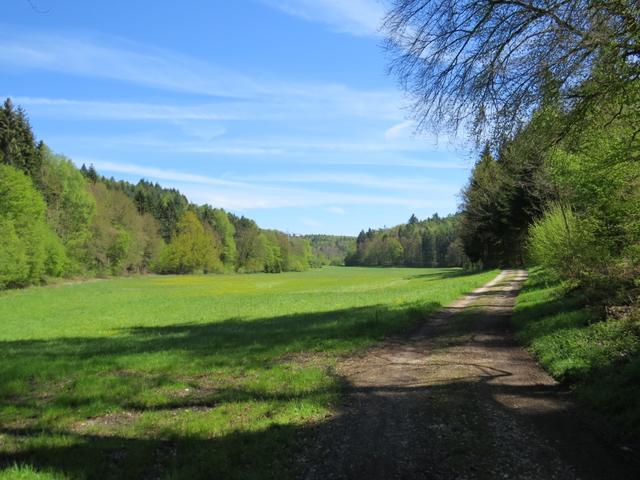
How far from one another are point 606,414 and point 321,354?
687cm

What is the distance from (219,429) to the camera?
21.6ft

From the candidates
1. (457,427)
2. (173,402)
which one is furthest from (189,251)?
(457,427)

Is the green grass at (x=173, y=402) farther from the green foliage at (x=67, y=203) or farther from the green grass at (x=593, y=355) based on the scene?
the green foliage at (x=67, y=203)

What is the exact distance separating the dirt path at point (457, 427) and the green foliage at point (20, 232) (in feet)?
183

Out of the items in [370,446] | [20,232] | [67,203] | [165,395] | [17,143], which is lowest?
[165,395]

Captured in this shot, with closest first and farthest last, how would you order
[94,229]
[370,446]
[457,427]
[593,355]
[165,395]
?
1. [370,446]
2. [457,427]
3. [165,395]
4. [593,355]
5. [94,229]

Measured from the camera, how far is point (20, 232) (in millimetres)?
58094

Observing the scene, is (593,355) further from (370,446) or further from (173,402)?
(173,402)

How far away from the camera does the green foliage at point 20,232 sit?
174 ft

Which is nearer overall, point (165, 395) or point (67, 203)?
point (165, 395)

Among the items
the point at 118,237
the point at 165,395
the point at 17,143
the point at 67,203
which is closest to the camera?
the point at 165,395

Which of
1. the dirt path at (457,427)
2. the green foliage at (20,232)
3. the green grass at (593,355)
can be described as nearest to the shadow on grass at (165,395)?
the dirt path at (457,427)

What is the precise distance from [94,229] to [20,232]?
2853cm

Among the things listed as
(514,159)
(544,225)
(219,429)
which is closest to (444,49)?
(514,159)
